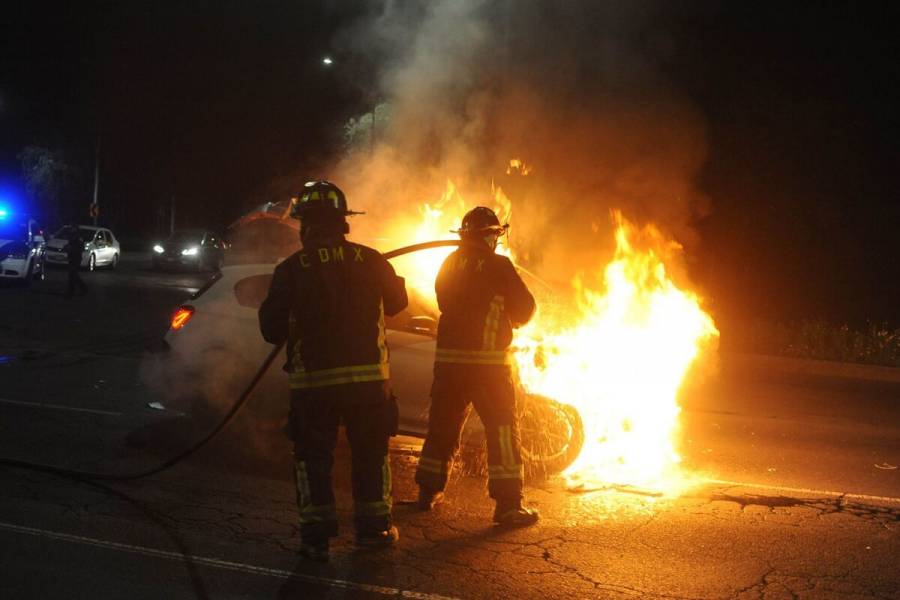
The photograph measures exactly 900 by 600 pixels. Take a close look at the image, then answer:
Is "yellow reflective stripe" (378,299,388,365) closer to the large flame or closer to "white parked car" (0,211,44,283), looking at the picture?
the large flame

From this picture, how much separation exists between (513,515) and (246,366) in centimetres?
258

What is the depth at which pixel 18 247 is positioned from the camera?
20.5 metres

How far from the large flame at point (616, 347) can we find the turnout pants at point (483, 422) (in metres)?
1.00

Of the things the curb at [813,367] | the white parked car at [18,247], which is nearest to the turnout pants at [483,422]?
the curb at [813,367]

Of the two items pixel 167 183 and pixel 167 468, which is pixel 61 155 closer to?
pixel 167 183

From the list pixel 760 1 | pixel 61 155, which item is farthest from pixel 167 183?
pixel 760 1

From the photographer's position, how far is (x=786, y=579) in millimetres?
4641

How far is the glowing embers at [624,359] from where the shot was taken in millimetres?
6629

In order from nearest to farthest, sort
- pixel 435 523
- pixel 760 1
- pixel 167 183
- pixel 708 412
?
pixel 435 523
pixel 708 412
pixel 760 1
pixel 167 183

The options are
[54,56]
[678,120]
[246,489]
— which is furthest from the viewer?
[54,56]

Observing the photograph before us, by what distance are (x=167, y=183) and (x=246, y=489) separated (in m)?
50.5

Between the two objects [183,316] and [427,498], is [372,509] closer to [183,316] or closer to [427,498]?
[427,498]

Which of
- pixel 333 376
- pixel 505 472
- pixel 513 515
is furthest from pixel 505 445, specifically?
pixel 333 376

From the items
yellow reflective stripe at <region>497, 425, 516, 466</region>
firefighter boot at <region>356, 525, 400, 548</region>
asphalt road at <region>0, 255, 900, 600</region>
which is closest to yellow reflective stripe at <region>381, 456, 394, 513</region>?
firefighter boot at <region>356, 525, 400, 548</region>
